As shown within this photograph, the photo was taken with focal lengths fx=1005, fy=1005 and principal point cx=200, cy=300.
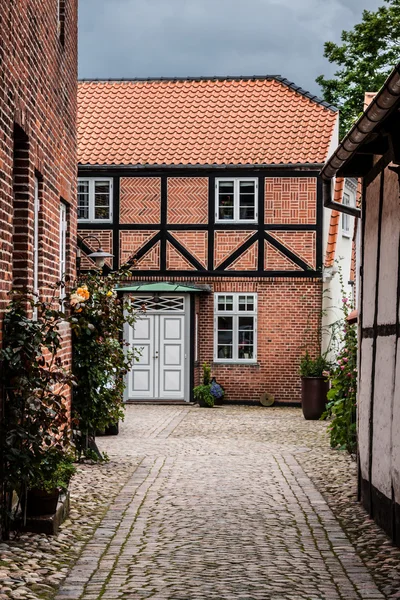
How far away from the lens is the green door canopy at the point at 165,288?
22359 millimetres

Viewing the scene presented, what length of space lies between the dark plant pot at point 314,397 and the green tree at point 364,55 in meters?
11.0

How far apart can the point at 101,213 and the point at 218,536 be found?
16210mm

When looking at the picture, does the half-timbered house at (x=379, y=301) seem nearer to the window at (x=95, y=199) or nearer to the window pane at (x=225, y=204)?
the window pane at (x=225, y=204)

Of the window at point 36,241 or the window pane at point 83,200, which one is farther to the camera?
the window pane at point 83,200

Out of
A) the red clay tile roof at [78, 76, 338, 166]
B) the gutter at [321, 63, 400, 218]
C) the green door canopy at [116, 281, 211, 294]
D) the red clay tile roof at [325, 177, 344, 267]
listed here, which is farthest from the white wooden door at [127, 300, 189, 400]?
the gutter at [321, 63, 400, 218]

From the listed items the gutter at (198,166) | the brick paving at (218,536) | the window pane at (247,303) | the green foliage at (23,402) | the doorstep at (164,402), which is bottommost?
the doorstep at (164,402)

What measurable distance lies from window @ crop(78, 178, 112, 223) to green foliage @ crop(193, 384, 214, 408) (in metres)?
4.47

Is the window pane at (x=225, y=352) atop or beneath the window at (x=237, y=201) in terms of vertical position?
beneath

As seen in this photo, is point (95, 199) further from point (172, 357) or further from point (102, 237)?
point (172, 357)

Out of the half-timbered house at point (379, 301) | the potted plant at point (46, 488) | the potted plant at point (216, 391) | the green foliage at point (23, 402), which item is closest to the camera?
the green foliage at point (23, 402)

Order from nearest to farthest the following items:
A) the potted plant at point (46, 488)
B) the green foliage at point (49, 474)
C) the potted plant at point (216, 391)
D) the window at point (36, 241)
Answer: the green foliage at point (49, 474)
the potted plant at point (46, 488)
the window at point (36, 241)
the potted plant at point (216, 391)

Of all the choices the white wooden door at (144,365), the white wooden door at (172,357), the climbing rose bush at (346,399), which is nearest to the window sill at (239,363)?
the white wooden door at (172,357)

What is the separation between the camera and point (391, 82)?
564 cm

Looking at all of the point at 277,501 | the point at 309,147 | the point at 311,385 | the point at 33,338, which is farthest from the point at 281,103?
the point at 33,338
